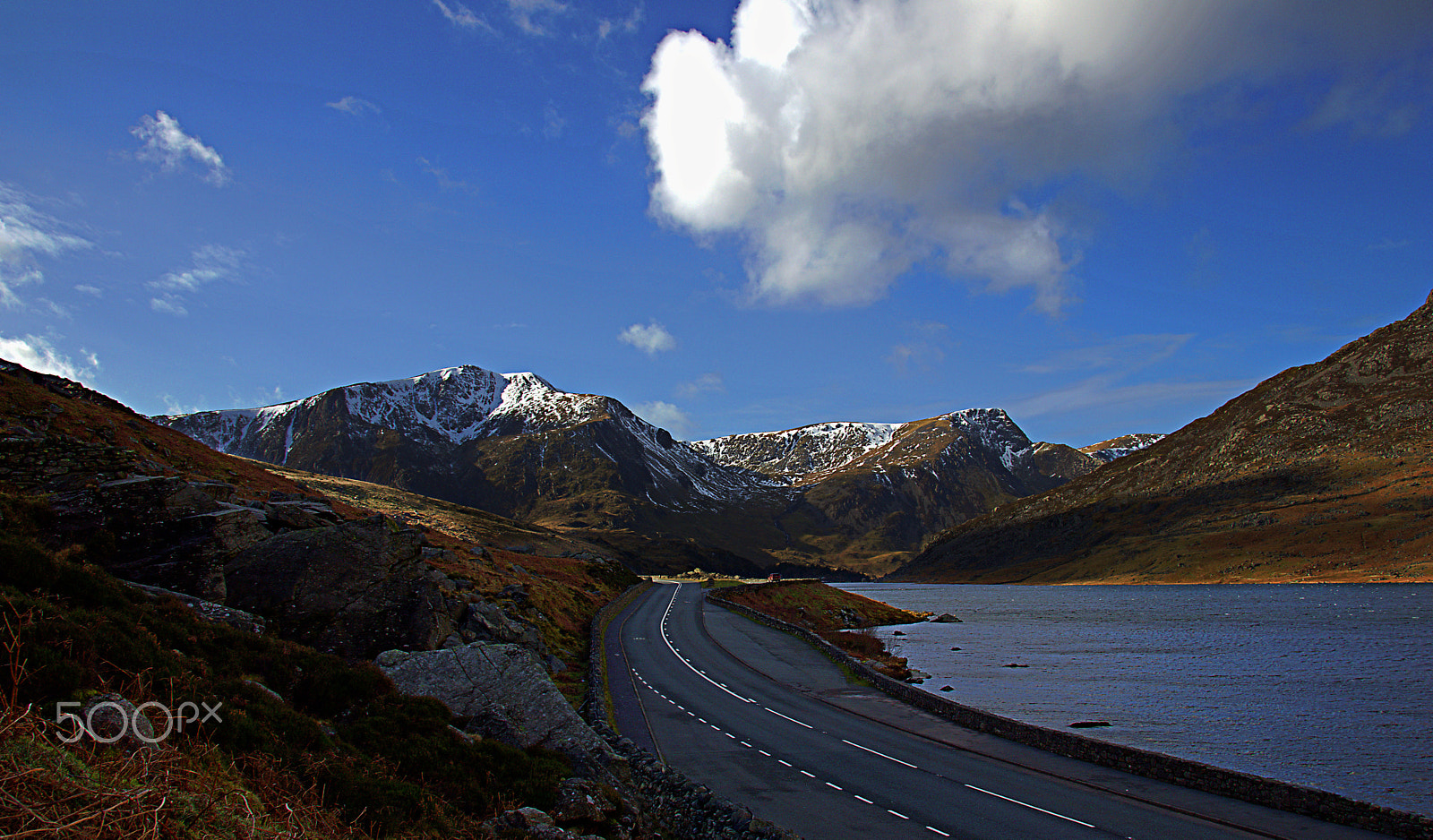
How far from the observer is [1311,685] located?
51.4 meters

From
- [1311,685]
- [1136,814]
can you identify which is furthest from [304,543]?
[1311,685]

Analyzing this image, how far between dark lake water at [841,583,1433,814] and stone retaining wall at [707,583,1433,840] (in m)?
8.34

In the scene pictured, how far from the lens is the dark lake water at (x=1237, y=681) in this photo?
33.8 m

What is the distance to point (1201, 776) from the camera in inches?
922

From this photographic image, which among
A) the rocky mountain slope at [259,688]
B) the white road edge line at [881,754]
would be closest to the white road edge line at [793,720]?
the white road edge line at [881,754]

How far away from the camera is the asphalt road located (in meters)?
20.5

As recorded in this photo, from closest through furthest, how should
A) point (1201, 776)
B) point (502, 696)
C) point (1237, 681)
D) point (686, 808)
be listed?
point (686, 808) → point (502, 696) → point (1201, 776) → point (1237, 681)

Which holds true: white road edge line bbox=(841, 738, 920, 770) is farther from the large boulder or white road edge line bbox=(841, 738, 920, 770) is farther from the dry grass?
the dry grass

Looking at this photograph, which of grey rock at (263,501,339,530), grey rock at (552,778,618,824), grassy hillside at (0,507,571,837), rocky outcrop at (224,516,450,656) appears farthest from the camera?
grey rock at (263,501,339,530)

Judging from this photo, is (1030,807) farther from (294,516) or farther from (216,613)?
(294,516)

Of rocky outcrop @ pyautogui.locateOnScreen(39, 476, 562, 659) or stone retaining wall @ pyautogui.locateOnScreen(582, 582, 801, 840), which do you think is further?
rocky outcrop @ pyautogui.locateOnScreen(39, 476, 562, 659)

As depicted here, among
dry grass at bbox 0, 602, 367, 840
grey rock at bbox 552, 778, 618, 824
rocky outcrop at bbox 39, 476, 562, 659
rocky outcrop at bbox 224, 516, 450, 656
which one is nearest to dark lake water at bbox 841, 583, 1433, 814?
grey rock at bbox 552, 778, 618, 824

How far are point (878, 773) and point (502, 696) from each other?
1499 cm

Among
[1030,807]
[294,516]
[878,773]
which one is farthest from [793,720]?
[294,516]
